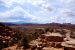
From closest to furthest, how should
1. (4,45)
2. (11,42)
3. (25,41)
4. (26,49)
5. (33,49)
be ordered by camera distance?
1. (33,49)
2. (26,49)
3. (25,41)
4. (4,45)
5. (11,42)

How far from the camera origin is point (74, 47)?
10047mm

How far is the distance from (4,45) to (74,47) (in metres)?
19.5

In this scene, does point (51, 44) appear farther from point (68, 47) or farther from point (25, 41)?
point (25, 41)

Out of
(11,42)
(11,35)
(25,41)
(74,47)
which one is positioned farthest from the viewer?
(11,35)

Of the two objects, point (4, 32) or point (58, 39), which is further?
point (4, 32)

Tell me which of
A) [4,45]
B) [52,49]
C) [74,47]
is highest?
[74,47]

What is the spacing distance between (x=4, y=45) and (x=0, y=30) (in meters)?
11.9

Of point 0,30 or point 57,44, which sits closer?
point 57,44

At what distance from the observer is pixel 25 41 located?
22.8 metres

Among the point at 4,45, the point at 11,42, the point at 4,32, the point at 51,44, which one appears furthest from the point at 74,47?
the point at 4,32

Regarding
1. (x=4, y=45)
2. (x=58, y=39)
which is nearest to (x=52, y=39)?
(x=58, y=39)

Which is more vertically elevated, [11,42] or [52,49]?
[52,49]

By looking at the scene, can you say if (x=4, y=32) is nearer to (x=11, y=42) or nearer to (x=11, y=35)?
(x=11, y=35)

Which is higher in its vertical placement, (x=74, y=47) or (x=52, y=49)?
(x=74, y=47)
